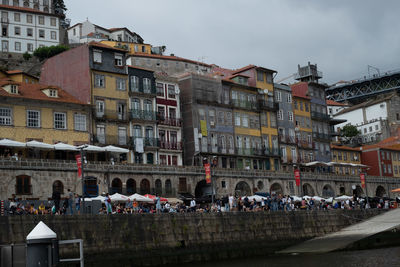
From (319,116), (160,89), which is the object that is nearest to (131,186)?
(160,89)

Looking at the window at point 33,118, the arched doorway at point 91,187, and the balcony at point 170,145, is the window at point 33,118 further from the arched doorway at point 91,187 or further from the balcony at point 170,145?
the balcony at point 170,145

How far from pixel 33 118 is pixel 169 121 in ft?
47.7

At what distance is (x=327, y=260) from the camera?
3403cm

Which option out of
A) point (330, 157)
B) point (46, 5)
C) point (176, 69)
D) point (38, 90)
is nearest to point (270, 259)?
point (38, 90)

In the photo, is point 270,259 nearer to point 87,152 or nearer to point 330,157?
point 87,152

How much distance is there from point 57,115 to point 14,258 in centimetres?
3932

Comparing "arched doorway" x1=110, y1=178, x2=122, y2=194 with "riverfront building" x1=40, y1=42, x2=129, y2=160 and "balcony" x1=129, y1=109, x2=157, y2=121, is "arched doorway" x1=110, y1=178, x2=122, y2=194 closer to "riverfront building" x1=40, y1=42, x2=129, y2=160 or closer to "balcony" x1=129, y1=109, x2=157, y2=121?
"riverfront building" x1=40, y1=42, x2=129, y2=160

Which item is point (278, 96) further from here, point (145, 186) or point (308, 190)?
point (145, 186)

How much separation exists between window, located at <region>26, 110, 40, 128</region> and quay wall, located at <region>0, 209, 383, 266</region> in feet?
56.9

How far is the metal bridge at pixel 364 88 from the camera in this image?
382 feet

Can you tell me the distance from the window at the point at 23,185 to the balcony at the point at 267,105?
32.3 metres

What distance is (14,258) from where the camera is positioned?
10742 mm

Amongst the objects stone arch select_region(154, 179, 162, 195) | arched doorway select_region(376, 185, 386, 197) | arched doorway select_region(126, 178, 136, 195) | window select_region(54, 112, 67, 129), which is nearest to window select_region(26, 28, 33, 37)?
window select_region(54, 112, 67, 129)

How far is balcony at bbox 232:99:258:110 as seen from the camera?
65.3 metres
